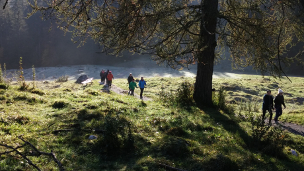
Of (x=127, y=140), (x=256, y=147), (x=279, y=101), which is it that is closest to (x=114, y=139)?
(x=127, y=140)

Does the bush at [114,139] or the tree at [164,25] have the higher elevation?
the tree at [164,25]

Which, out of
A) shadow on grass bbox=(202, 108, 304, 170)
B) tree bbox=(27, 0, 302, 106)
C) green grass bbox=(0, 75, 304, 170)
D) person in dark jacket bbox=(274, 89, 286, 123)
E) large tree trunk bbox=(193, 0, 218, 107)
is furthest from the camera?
person in dark jacket bbox=(274, 89, 286, 123)

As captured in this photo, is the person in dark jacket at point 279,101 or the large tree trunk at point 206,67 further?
the person in dark jacket at point 279,101

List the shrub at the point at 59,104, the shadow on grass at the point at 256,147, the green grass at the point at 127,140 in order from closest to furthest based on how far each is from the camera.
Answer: the green grass at the point at 127,140
the shadow on grass at the point at 256,147
the shrub at the point at 59,104

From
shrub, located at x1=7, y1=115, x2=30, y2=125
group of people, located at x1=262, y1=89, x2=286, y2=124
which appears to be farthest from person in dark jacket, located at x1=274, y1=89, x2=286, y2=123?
shrub, located at x1=7, y1=115, x2=30, y2=125

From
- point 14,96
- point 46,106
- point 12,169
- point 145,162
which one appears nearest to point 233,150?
point 145,162

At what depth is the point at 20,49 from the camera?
6775cm

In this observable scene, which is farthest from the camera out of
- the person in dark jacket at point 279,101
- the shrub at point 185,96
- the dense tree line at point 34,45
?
the dense tree line at point 34,45

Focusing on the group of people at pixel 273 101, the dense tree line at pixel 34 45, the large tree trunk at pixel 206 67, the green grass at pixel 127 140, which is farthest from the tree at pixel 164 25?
the dense tree line at pixel 34 45

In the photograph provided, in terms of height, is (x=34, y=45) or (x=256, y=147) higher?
(x=34, y=45)

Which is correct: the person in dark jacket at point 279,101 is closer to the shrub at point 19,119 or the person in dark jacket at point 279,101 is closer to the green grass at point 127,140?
the green grass at point 127,140

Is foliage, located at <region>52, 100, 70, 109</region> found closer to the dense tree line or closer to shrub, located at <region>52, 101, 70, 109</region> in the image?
shrub, located at <region>52, 101, 70, 109</region>

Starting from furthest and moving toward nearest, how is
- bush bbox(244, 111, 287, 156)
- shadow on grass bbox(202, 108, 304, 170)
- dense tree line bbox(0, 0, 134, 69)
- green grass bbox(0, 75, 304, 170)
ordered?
dense tree line bbox(0, 0, 134, 69) < bush bbox(244, 111, 287, 156) < shadow on grass bbox(202, 108, 304, 170) < green grass bbox(0, 75, 304, 170)

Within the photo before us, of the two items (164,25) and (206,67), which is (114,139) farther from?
(206,67)
